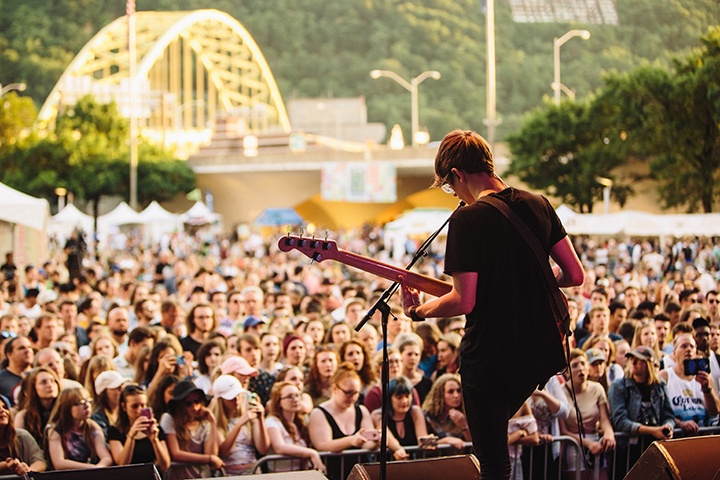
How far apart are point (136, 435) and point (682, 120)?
3109 cm

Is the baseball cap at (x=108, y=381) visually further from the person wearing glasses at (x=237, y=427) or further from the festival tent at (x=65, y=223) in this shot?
the festival tent at (x=65, y=223)

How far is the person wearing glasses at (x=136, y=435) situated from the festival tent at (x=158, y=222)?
41267 millimetres

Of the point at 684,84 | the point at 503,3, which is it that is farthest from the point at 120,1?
the point at 684,84

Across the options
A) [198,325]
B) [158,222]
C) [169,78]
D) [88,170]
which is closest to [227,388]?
[198,325]

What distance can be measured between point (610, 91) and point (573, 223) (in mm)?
16652

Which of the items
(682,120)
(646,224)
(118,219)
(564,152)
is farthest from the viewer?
(564,152)

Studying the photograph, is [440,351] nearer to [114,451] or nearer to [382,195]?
[114,451]

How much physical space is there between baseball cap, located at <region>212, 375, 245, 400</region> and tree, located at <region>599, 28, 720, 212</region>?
23434mm

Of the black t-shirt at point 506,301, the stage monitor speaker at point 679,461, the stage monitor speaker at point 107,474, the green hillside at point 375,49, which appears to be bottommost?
the stage monitor speaker at point 107,474

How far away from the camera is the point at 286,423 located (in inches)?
301

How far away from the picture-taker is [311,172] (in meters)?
72.5

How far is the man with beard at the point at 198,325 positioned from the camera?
34.8 feet

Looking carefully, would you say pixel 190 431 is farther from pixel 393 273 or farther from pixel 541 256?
pixel 541 256

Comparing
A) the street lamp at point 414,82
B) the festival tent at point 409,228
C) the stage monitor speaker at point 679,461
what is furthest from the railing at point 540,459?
the street lamp at point 414,82
